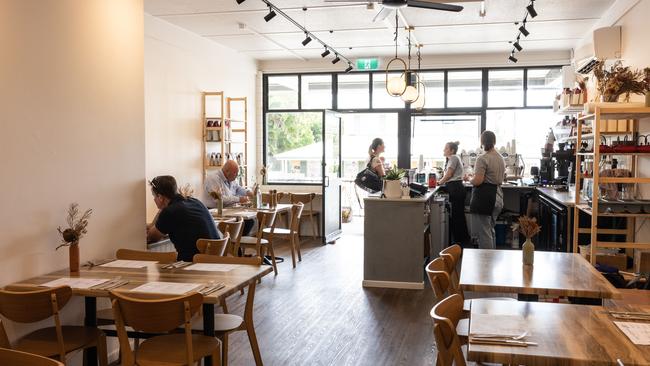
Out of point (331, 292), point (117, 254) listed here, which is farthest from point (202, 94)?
point (117, 254)

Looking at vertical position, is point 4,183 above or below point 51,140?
below

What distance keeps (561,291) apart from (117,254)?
9.65ft

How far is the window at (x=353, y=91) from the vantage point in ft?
37.0

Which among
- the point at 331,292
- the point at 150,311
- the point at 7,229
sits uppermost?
the point at 7,229

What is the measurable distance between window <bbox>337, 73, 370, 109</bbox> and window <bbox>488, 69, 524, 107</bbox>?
2283mm

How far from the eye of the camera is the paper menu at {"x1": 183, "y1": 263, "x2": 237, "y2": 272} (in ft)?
12.5

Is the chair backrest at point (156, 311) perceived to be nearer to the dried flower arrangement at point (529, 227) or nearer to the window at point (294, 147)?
the dried flower arrangement at point (529, 227)

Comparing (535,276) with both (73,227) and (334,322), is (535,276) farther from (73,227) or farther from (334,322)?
(73,227)

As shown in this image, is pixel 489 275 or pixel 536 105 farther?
pixel 536 105

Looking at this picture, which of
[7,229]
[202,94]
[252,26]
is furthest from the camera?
[202,94]

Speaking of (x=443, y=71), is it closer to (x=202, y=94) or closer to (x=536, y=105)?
(x=536, y=105)

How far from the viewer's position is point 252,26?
835 centimetres

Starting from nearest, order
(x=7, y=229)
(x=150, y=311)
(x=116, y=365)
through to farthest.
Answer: (x=150, y=311) < (x=7, y=229) < (x=116, y=365)

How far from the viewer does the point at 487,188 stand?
23.9 feet
